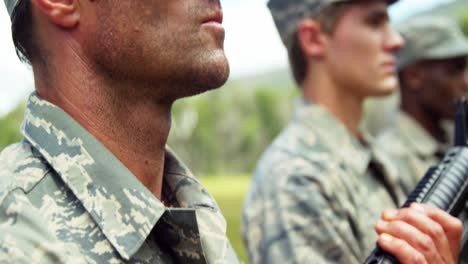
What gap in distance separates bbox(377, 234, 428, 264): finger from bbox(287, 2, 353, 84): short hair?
191cm

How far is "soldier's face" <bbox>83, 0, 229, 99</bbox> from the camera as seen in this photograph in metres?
1.92

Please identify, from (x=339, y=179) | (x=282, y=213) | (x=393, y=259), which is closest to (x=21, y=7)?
(x=393, y=259)

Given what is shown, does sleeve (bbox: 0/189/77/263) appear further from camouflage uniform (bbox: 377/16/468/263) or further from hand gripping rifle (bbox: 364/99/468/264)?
camouflage uniform (bbox: 377/16/468/263)

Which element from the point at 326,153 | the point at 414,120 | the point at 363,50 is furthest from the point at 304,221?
the point at 414,120

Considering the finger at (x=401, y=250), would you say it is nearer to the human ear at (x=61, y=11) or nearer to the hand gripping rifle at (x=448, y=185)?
the hand gripping rifle at (x=448, y=185)

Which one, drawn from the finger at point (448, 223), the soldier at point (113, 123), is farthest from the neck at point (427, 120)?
the soldier at point (113, 123)

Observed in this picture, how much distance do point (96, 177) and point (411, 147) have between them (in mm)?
4164

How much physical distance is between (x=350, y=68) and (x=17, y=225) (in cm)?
258

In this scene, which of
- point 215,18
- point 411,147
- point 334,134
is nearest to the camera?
point 215,18

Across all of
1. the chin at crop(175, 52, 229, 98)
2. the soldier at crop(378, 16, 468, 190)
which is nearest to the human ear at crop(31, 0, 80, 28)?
the chin at crop(175, 52, 229, 98)

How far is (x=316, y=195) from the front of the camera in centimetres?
326

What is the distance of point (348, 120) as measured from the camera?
3.93m

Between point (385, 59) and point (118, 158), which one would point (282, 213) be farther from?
point (118, 158)

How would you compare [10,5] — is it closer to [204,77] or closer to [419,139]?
[204,77]
